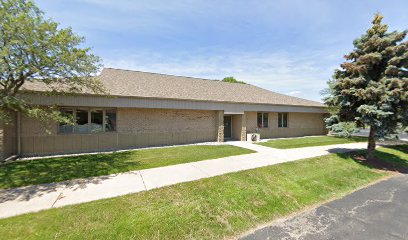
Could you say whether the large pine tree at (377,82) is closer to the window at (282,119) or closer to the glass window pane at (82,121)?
the window at (282,119)

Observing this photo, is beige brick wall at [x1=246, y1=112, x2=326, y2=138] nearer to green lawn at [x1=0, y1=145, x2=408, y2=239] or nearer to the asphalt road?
green lawn at [x1=0, y1=145, x2=408, y2=239]

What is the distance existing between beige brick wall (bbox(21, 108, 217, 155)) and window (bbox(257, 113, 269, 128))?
4682 mm

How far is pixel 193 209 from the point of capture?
14.8 ft

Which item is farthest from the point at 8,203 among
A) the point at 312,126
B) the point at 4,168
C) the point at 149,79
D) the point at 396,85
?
the point at 312,126

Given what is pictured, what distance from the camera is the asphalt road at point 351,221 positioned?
3.91 m

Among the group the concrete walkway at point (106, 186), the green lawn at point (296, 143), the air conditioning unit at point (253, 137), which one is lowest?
the concrete walkway at point (106, 186)

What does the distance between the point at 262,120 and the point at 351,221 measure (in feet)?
42.1

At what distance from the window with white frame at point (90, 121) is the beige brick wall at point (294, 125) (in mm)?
10741

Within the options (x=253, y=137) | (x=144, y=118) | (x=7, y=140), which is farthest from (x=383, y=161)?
(x=7, y=140)

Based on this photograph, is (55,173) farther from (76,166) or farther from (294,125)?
(294,125)

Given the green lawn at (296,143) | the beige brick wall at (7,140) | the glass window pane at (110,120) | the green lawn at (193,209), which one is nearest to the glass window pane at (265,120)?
the green lawn at (296,143)

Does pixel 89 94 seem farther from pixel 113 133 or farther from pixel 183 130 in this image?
pixel 183 130

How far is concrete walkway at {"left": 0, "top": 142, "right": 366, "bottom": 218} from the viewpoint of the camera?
179 inches

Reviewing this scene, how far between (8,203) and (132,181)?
2.89m
